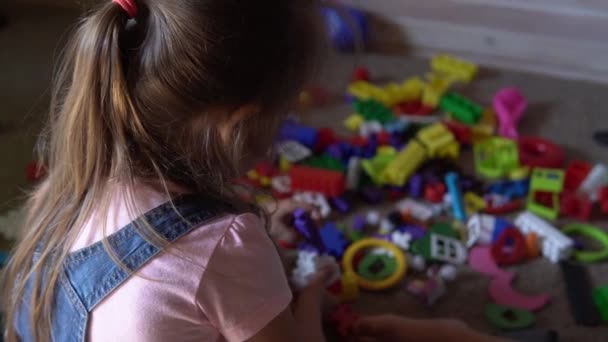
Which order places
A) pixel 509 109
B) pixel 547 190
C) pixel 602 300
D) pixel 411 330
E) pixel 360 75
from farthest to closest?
1. pixel 360 75
2. pixel 509 109
3. pixel 547 190
4. pixel 602 300
5. pixel 411 330

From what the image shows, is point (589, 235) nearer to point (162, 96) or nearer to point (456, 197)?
point (456, 197)

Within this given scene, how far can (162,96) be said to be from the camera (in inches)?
26.5

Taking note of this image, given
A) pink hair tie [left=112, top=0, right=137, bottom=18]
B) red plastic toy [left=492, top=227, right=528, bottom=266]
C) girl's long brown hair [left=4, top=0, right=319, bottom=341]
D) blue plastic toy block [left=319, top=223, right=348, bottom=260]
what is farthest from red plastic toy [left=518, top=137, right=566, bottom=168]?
pink hair tie [left=112, top=0, right=137, bottom=18]

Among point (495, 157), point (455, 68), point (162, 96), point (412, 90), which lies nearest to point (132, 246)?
point (162, 96)

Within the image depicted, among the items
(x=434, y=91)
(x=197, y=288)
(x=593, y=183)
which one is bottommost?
(x=593, y=183)

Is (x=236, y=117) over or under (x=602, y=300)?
over

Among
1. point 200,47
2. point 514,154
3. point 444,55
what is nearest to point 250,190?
point 200,47

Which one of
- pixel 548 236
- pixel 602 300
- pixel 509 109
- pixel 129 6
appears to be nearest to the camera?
pixel 129 6

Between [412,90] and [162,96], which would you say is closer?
[162,96]

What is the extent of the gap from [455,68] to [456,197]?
47 cm

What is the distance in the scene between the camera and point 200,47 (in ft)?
2.15

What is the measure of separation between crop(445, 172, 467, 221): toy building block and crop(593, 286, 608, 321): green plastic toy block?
0.27 meters

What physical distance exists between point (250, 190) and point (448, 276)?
1.53ft

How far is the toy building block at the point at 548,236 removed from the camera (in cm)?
123
